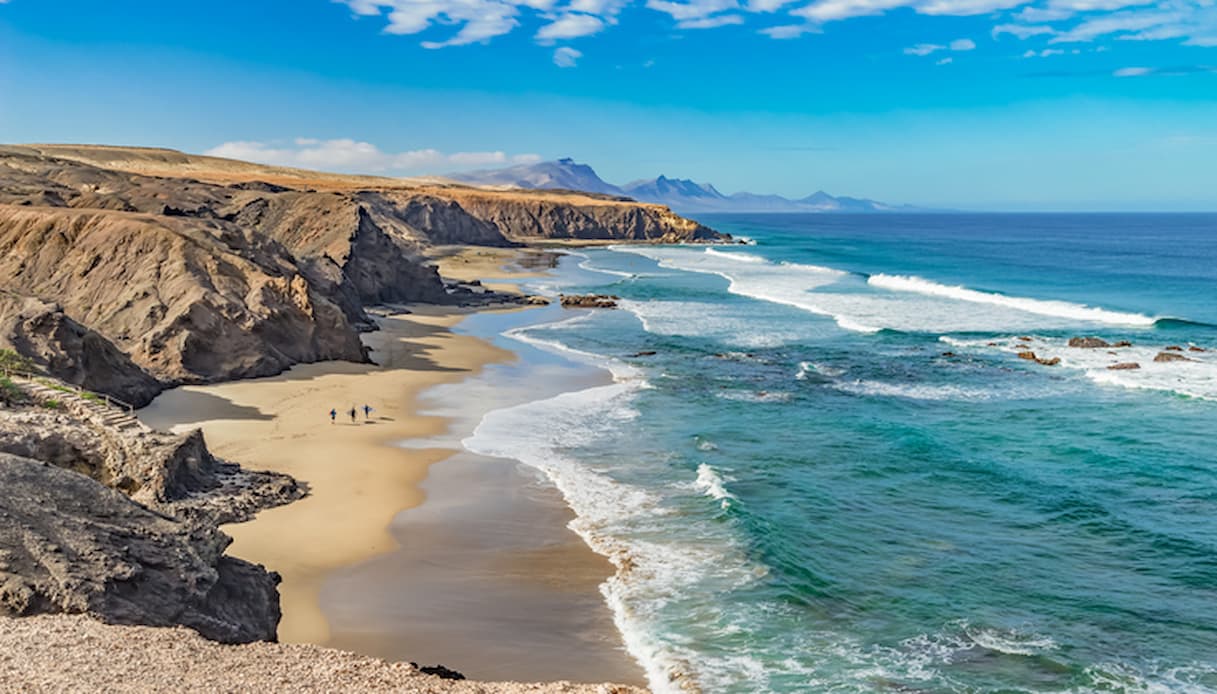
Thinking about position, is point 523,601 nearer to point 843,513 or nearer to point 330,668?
point 330,668

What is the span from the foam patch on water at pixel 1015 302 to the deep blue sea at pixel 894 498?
90.3 inches

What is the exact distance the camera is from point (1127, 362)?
40406 mm

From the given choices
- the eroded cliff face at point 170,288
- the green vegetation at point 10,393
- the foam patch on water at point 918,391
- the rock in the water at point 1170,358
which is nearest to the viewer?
the green vegetation at point 10,393

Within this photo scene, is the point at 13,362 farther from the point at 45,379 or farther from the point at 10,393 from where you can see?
the point at 10,393

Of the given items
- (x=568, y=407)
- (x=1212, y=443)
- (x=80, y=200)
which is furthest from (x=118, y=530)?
(x=80, y=200)

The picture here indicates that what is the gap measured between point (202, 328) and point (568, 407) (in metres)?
11.9

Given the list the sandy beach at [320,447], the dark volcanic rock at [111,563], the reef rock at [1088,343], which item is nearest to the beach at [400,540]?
the sandy beach at [320,447]

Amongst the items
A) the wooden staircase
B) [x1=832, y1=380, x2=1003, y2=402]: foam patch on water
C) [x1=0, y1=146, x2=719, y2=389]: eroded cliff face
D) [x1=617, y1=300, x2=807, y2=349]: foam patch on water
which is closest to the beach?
[x1=0, y1=146, x2=719, y2=389]: eroded cliff face

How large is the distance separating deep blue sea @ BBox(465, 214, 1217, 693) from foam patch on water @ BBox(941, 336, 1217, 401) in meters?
0.20

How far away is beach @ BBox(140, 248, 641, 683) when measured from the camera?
15.4 m

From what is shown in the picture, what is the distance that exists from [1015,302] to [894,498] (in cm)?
4550

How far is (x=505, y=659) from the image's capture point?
48.7 ft

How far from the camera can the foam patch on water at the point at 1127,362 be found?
Result: 118 ft

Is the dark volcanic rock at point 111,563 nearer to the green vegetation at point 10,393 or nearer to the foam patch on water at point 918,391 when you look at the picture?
the green vegetation at point 10,393
